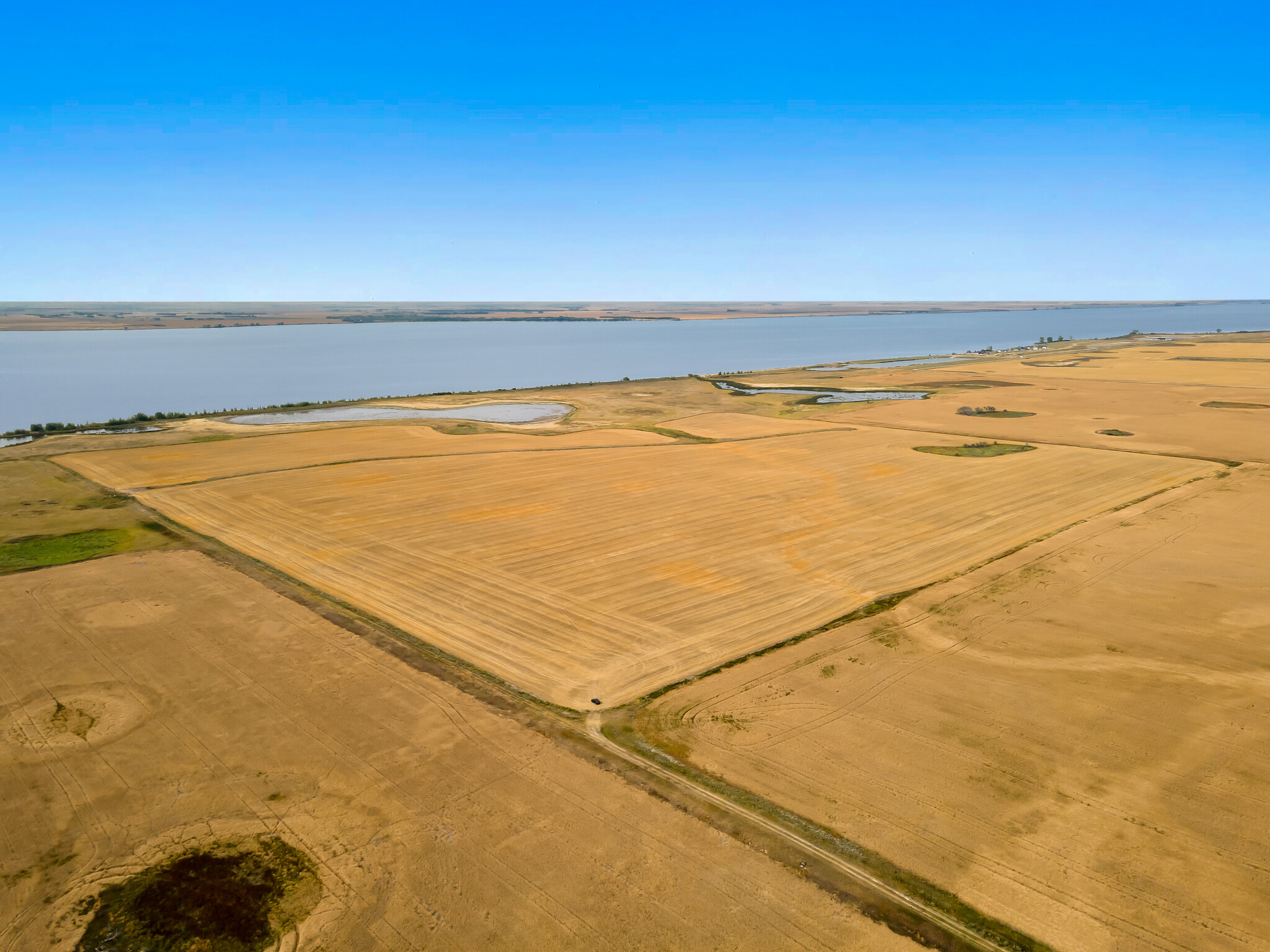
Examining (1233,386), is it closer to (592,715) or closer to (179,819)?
(592,715)

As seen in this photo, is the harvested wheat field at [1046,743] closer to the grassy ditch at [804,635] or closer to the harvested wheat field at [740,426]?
the grassy ditch at [804,635]

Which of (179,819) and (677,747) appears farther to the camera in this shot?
(677,747)

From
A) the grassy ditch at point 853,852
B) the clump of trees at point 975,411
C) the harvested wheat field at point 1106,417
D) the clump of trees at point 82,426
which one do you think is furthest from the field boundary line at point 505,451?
the grassy ditch at point 853,852

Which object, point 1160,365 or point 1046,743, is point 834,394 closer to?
point 1160,365

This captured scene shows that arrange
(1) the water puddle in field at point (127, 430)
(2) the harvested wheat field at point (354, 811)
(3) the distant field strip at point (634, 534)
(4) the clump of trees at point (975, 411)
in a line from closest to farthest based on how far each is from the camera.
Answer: (2) the harvested wheat field at point (354, 811), (3) the distant field strip at point (634, 534), (1) the water puddle in field at point (127, 430), (4) the clump of trees at point (975, 411)

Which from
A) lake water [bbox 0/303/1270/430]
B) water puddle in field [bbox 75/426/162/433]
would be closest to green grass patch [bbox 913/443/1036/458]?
water puddle in field [bbox 75/426/162/433]

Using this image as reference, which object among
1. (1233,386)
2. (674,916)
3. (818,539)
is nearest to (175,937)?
(674,916)

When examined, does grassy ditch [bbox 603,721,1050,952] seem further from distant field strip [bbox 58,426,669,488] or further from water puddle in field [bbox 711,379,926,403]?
water puddle in field [bbox 711,379,926,403]
